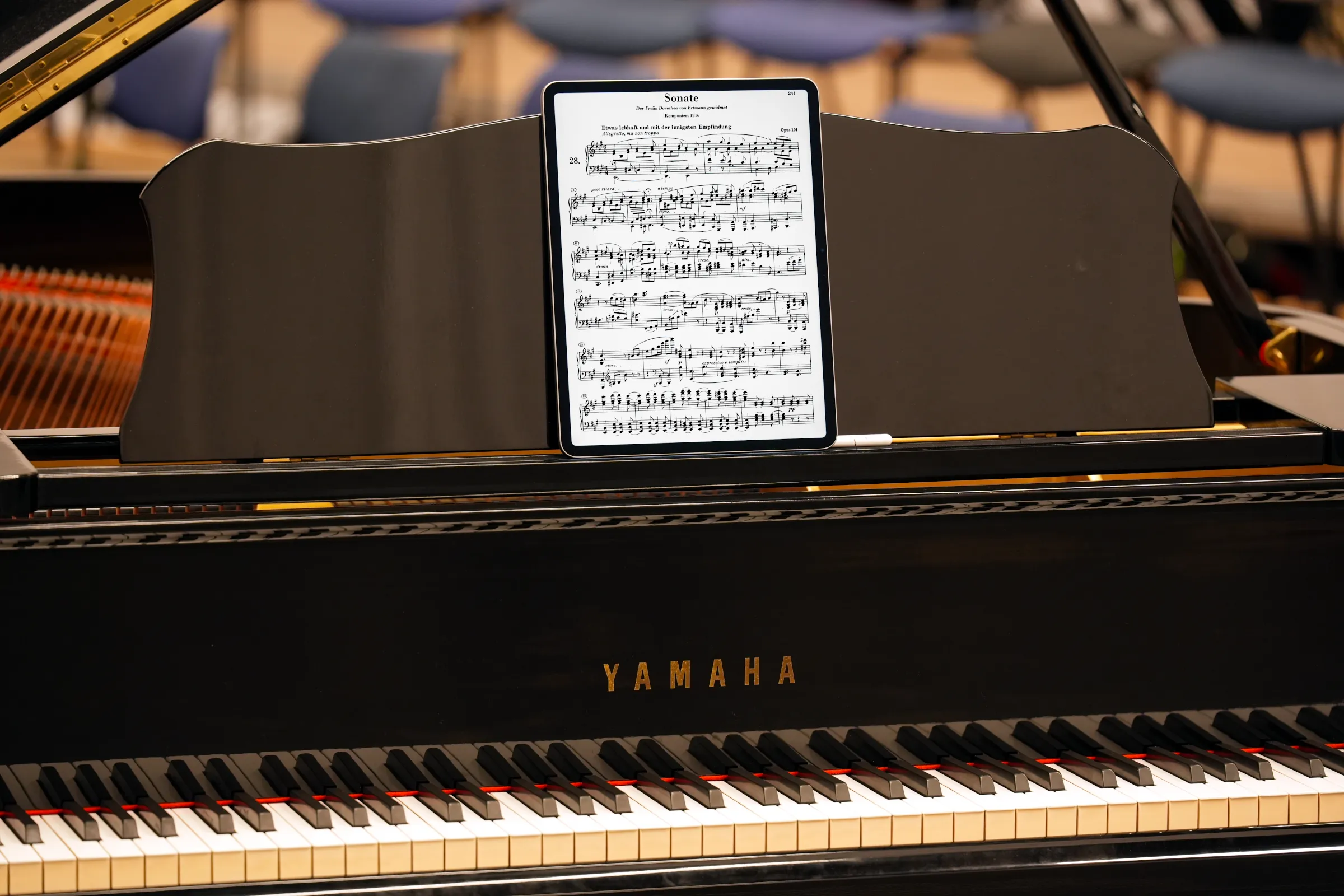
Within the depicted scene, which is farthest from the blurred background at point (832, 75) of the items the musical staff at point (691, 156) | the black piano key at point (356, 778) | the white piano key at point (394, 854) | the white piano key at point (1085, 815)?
the white piano key at point (394, 854)

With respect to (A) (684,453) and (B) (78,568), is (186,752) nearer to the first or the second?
(B) (78,568)

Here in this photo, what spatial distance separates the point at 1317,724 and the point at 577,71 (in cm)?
382

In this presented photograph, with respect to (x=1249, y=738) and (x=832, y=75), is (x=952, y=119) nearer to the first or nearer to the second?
(x=1249, y=738)

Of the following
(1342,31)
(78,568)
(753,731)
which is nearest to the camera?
(78,568)

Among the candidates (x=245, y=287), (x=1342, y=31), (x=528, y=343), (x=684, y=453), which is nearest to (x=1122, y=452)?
(x=684, y=453)

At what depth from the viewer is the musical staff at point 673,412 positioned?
1.97m

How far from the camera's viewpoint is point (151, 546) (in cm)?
190

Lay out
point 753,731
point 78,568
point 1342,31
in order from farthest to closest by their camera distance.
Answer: point 1342,31
point 753,731
point 78,568

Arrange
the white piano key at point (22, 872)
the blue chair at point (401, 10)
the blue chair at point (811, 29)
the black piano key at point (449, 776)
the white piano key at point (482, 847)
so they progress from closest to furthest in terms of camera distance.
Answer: the white piano key at point (22, 872) → the white piano key at point (482, 847) → the black piano key at point (449, 776) → the blue chair at point (811, 29) → the blue chair at point (401, 10)

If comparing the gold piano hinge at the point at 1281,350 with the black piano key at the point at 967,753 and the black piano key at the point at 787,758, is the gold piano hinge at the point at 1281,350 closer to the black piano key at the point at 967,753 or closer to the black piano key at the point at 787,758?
the black piano key at the point at 967,753

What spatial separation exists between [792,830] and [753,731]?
0.56 ft

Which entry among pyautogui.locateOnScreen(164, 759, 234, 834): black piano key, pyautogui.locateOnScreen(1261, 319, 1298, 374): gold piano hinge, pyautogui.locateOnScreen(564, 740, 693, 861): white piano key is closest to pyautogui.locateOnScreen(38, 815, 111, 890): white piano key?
pyautogui.locateOnScreen(164, 759, 234, 834): black piano key

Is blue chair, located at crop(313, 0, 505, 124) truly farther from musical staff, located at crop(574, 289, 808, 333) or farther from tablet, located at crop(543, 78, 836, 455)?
musical staff, located at crop(574, 289, 808, 333)

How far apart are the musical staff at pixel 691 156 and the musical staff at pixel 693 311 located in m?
0.17
